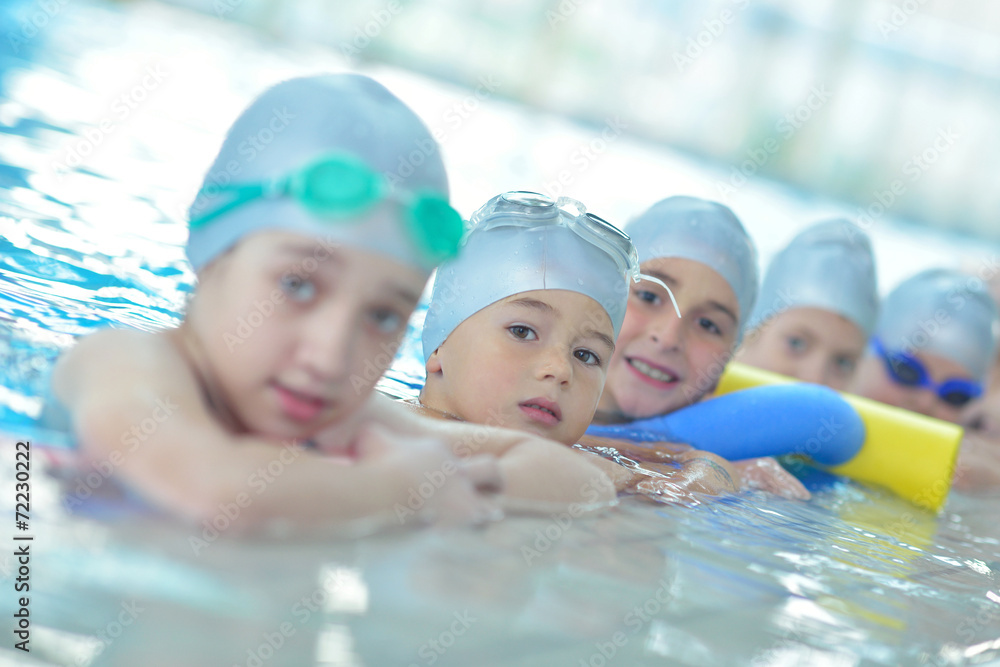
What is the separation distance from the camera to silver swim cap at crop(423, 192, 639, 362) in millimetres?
3045

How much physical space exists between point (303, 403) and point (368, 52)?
15.8m

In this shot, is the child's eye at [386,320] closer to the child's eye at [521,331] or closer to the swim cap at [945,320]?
the child's eye at [521,331]

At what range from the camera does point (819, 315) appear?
524 cm

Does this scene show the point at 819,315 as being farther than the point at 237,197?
Yes

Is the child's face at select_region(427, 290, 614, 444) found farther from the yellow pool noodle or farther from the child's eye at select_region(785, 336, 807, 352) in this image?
the child's eye at select_region(785, 336, 807, 352)

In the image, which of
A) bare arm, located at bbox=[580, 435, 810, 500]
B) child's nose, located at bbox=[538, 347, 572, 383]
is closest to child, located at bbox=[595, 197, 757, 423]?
bare arm, located at bbox=[580, 435, 810, 500]

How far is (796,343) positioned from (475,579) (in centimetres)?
403

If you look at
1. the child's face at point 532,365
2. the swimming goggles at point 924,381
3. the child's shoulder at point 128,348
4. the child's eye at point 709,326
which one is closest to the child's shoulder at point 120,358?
the child's shoulder at point 128,348

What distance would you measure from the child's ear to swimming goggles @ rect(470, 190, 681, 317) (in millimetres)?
441

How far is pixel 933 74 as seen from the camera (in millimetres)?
17297

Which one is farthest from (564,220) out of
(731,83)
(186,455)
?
(731,83)

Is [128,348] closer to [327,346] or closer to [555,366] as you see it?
[327,346]

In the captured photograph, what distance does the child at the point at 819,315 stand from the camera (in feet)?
17.1

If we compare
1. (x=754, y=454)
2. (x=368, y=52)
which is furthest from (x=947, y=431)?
(x=368, y=52)
